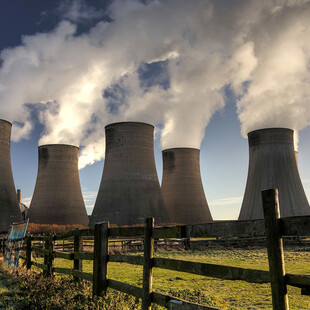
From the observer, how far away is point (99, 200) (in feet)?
83.0

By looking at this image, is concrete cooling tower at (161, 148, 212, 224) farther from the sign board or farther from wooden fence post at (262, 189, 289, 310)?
wooden fence post at (262, 189, 289, 310)

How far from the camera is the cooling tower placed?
24547 millimetres

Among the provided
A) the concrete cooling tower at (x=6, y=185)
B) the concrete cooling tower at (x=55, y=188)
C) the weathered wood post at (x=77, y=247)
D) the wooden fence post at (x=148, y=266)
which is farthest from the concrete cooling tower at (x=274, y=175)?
the wooden fence post at (x=148, y=266)

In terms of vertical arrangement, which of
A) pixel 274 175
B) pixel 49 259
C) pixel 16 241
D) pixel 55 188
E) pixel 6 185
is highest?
pixel 274 175

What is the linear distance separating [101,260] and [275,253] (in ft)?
6.90

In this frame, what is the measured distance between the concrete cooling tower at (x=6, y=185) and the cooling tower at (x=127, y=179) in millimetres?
5976

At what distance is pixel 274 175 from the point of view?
2408 centimetres

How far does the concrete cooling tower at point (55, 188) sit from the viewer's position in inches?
1126

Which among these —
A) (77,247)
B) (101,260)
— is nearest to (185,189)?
(77,247)

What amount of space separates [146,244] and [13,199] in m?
25.1

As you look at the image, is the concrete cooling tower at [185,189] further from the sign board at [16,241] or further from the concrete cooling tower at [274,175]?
the sign board at [16,241]

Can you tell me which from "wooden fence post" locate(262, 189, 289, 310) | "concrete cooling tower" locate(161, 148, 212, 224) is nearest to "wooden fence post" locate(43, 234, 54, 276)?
"wooden fence post" locate(262, 189, 289, 310)

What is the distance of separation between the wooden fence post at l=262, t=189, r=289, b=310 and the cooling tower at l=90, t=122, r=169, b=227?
22.6m

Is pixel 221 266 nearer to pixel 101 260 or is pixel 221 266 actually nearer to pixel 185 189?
pixel 101 260
